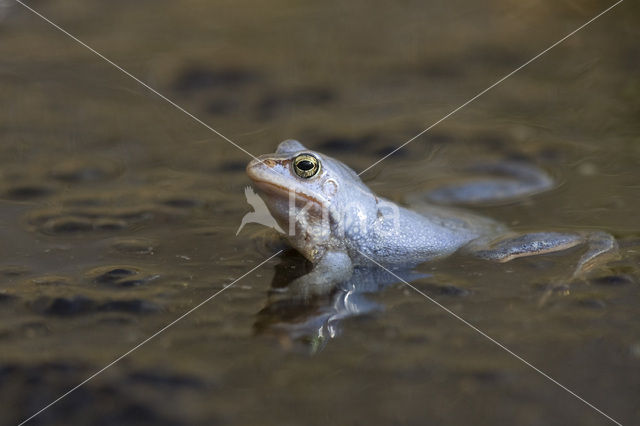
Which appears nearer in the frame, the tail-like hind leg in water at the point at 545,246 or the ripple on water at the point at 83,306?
the ripple on water at the point at 83,306

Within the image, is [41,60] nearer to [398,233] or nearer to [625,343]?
[398,233]
